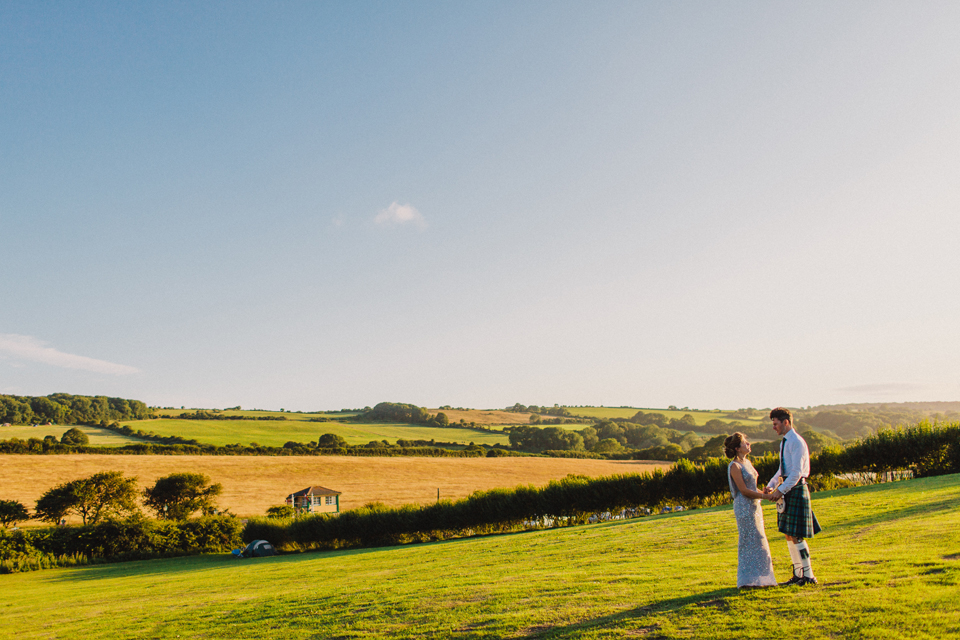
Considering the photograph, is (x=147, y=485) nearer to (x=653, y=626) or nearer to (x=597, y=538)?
(x=597, y=538)

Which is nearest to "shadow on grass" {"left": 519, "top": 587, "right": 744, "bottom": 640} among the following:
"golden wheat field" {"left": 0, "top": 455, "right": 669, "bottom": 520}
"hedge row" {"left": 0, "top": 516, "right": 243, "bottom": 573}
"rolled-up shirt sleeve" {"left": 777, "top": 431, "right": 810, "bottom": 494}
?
"rolled-up shirt sleeve" {"left": 777, "top": 431, "right": 810, "bottom": 494}

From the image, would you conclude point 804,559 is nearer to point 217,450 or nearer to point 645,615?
point 645,615

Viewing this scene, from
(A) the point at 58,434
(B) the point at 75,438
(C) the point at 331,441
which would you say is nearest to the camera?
(B) the point at 75,438

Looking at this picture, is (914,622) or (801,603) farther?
(801,603)

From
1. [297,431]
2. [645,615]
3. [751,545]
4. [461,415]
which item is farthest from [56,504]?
[461,415]

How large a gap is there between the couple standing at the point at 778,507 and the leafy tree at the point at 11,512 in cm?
5943

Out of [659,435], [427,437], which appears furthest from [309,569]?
[659,435]

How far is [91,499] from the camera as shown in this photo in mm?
48531

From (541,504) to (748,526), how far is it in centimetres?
2783

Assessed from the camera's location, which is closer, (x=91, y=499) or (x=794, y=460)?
(x=794, y=460)

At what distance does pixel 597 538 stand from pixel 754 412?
165838 millimetres

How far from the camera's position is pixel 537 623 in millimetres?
7328

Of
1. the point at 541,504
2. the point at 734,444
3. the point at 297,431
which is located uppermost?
the point at 734,444

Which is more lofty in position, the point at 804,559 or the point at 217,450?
the point at 804,559
